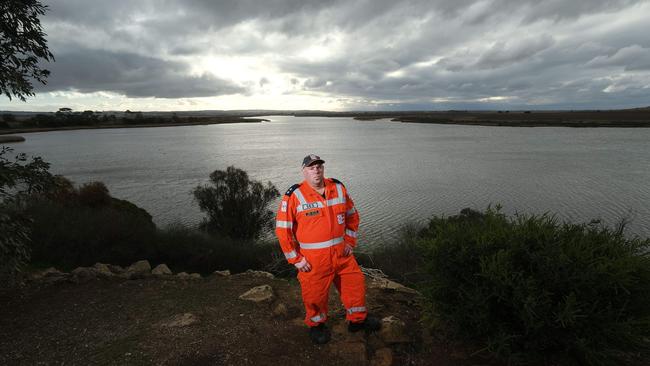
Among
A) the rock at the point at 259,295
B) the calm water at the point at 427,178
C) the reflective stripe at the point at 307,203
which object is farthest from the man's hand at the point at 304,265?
the calm water at the point at 427,178

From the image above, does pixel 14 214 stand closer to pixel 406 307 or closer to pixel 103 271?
pixel 103 271

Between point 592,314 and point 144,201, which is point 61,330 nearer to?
point 592,314

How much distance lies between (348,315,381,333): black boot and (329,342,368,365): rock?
7.1 inches

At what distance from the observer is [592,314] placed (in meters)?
2.40

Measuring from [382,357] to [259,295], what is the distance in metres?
1.97

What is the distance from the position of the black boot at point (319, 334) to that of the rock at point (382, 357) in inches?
20.3

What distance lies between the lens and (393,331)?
141 inches

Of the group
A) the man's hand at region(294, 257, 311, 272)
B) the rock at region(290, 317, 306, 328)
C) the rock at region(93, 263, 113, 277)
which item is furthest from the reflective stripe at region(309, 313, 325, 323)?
the rock at region(93, 263, 113, 277)

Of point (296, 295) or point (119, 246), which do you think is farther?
point (119, 246)

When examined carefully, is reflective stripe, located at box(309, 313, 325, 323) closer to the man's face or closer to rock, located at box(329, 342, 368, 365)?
rock, located at box(329, 342, 368, 365)

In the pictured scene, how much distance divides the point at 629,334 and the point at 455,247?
126cm

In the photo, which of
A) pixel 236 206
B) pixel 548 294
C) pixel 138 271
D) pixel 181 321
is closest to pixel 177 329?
pixel 181 321

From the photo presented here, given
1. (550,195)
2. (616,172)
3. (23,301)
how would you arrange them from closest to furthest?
(23,301), (550,195), (616,172)

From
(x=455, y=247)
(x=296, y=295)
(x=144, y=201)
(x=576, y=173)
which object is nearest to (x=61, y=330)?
(x=296, y=295)
